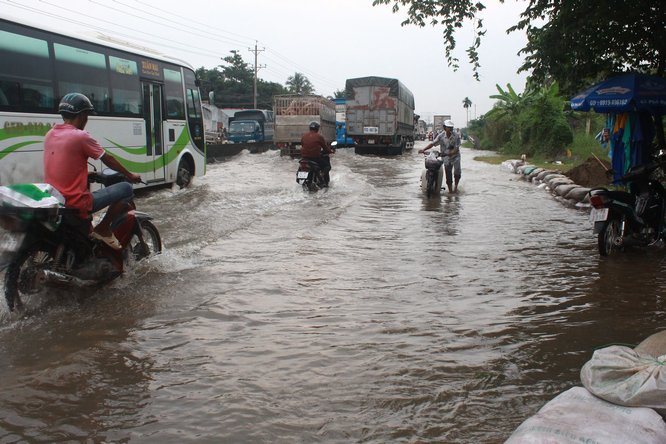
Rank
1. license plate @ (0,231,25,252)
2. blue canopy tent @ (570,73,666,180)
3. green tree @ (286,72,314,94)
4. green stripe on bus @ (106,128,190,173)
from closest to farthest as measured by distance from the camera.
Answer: license plate @ (0,231,25,252) → blue canopy tent @ (570,73,666,180) → green stripe on bus @ (106,128,190,173) → green tree @ (286,72,314,94)

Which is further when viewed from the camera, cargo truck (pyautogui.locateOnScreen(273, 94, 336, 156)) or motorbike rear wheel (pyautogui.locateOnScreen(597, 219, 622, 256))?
cargo truck (pyautogui.locateOnScreen(273, 94, 336, 156))

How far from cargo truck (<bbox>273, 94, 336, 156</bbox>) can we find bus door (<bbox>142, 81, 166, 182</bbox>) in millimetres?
12861

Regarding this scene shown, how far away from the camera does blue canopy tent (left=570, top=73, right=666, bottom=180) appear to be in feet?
25.8

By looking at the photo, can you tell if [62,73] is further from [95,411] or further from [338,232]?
[95,411]

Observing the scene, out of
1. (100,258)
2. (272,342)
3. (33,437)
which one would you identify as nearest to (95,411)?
(33,437)

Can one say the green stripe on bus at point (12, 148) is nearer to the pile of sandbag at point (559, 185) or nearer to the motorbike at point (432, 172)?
the motorbike at point (432, 172)

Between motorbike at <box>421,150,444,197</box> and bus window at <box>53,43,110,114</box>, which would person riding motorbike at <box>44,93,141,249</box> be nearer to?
bus window at <box>53,43,110,114</box>

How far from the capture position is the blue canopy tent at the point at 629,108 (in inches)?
310

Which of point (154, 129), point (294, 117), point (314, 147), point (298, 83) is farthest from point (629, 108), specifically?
point (298, 83)

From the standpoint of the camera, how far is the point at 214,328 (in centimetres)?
429

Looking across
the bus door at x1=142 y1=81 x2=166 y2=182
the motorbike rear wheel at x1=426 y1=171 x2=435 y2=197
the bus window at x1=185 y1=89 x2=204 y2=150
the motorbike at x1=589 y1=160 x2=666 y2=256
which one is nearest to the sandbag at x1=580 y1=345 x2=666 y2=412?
the motorbike at x1=589 y1=160 x2=666 y2=256

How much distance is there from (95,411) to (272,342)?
1300 mm

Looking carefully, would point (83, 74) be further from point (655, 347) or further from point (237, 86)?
point (237, 86)

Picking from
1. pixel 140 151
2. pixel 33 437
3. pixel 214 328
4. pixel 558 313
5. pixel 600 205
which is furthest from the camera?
pixel 140 151
